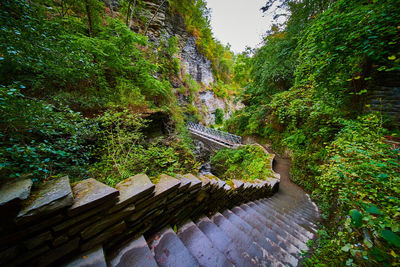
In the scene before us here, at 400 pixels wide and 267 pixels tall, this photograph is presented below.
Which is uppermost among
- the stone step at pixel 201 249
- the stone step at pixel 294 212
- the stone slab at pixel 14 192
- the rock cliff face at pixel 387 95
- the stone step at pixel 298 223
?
the rock cliff face at pixel 387 95

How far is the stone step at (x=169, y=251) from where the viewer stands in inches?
36.8

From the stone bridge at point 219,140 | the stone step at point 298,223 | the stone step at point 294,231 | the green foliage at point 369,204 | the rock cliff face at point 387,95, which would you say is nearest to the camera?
the green foliage at point 369,204

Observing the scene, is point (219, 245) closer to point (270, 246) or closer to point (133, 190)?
point (270, 246)

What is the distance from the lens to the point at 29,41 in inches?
77.4

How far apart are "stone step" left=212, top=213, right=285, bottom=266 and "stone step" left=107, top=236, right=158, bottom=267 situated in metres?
1.05

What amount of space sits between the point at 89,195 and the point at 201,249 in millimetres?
1083

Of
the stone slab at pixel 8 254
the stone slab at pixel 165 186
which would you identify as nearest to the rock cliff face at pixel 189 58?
the stone slab at pixel 165 186

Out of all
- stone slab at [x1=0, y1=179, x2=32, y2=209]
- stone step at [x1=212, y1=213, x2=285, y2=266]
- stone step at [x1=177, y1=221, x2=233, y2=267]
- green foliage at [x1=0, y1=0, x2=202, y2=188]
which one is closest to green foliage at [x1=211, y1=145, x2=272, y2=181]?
green foliage at [x1=0, y1=0, x2=202, y2=188]

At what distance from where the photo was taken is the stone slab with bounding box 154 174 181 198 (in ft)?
3.75

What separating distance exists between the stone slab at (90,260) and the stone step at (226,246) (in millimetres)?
1033

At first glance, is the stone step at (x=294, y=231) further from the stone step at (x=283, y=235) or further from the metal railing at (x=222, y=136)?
the metal railing at (x=222, y=136)

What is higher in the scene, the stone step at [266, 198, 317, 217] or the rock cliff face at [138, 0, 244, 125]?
the rock cliff face at [138, 0, 244, 125]

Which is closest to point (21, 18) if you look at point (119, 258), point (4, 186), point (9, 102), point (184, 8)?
point (9, 102)

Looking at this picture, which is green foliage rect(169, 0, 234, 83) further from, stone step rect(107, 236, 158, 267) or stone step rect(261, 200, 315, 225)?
stone step rect(261, 200, 315, 225)
